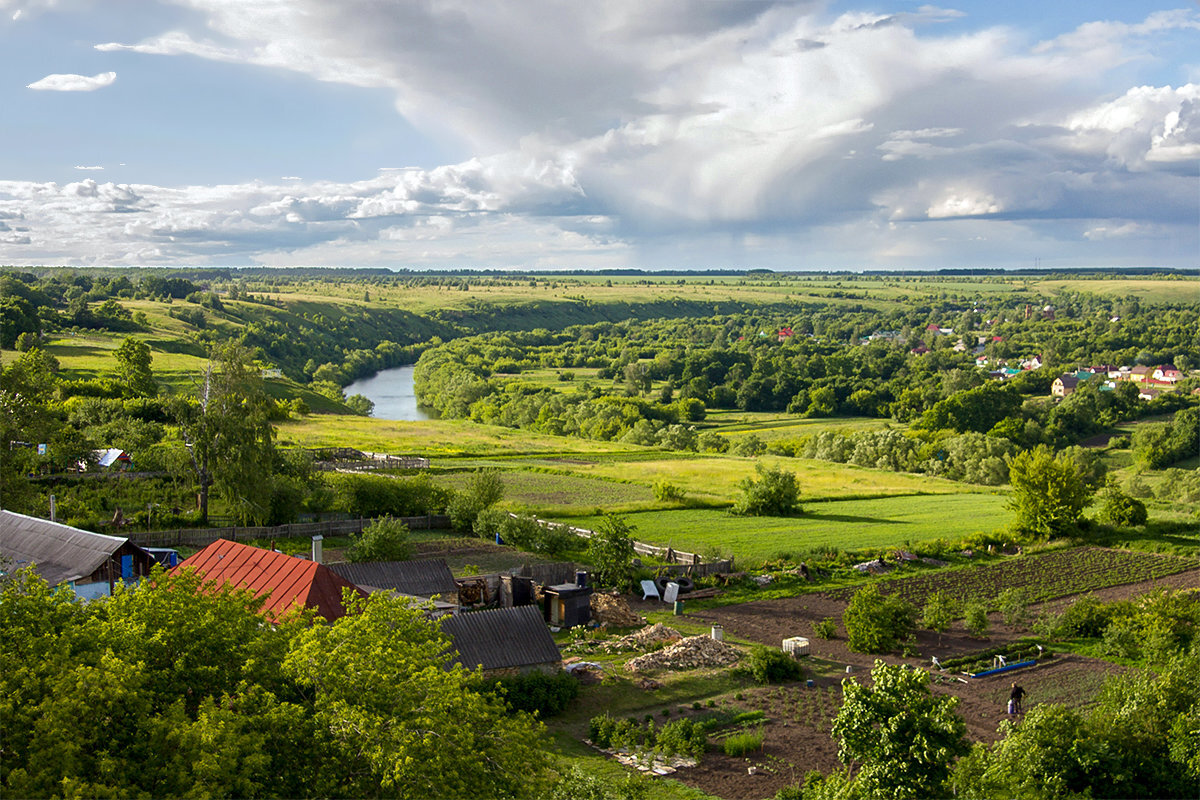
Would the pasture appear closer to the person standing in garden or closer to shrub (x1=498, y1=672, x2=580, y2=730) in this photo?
the person standing in garden

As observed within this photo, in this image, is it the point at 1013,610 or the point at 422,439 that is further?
the point at 422,439

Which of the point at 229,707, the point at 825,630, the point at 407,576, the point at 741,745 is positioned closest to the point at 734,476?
the point at 825,630

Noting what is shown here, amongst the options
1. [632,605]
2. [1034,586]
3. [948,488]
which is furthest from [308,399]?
[1034,586]

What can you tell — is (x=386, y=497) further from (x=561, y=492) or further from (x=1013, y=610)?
(x=1013, y=610)

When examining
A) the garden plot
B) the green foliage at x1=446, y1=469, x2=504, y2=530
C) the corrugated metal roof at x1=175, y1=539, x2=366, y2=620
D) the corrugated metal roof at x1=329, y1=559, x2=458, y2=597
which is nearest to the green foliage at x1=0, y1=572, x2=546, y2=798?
the corrugated metal roof at x1=175, y1=539, x2=366, y2=620

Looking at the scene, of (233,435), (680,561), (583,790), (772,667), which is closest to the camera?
(583,790)

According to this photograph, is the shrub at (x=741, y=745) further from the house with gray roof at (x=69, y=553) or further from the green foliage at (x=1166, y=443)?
the green foliage at (x=1166, y=443)

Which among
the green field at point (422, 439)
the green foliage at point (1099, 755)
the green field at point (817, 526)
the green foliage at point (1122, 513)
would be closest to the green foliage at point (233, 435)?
the green field at point (817, 526)
